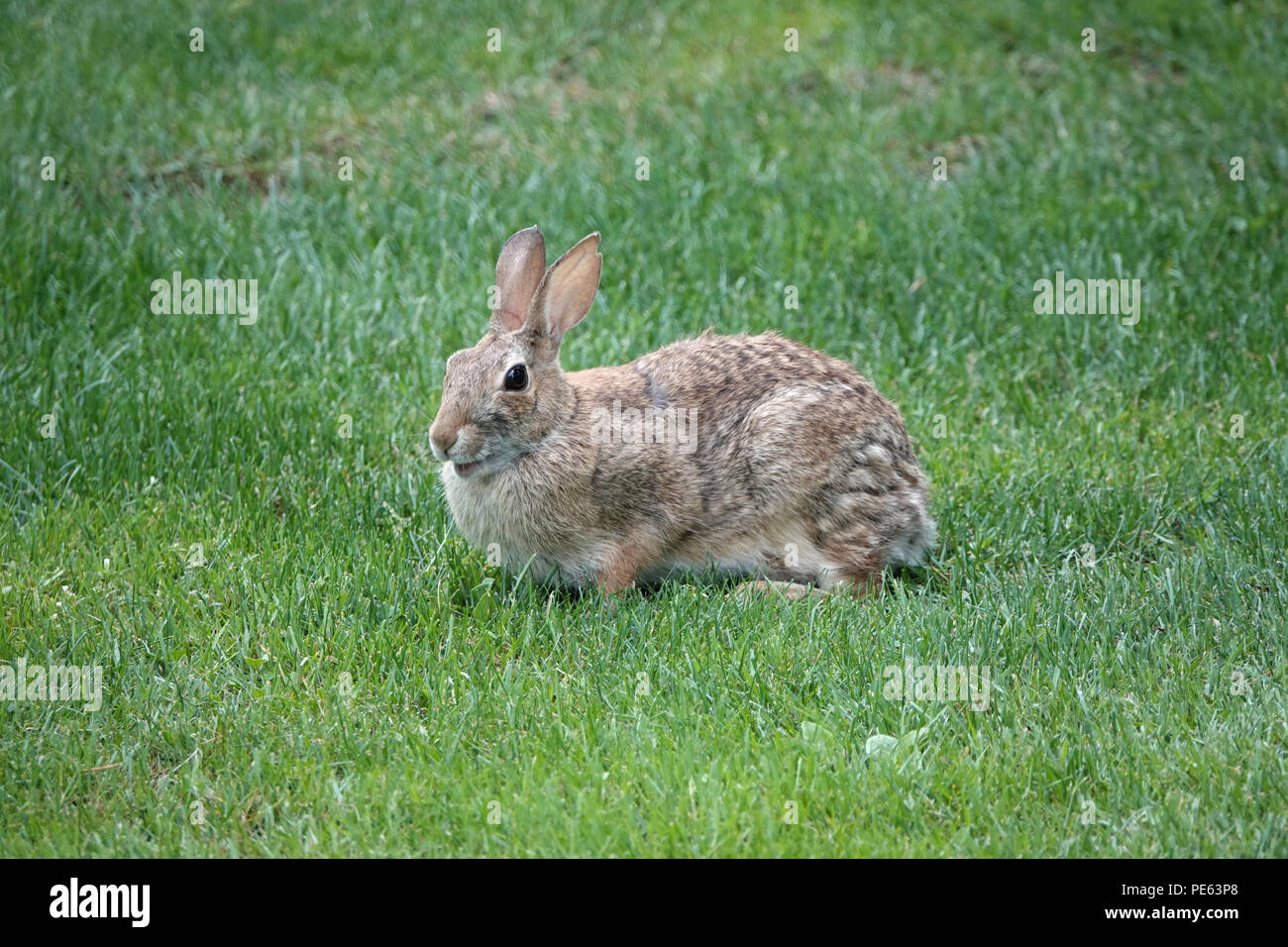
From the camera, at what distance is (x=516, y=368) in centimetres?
577

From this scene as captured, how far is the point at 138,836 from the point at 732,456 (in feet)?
9.79

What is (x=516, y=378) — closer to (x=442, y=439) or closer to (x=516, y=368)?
(x=516, y=368)

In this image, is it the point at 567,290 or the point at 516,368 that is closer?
the point at 516,368

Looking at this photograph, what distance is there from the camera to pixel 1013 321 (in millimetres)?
8195

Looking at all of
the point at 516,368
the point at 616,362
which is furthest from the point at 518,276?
the point at 616,362

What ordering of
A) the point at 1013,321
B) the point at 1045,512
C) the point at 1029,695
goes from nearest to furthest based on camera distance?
the point at 1029,695, the point at 1045,512, the point at 1013,321

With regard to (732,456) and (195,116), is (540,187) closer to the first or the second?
(195,116)

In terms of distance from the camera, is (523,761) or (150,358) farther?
(150,358)

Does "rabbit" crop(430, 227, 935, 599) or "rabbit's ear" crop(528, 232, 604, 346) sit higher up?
"rabbit's ear" crop(528, 232, 604, 346)

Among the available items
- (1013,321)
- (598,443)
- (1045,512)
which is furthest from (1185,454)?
(598,443)

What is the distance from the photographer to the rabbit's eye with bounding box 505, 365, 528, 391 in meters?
5.75

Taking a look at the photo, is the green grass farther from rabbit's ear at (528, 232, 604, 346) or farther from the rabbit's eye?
rabbit's ear at (528, 232, 604, 346)

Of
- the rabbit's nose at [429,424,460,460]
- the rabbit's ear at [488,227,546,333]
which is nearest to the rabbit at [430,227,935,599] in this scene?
the rabbit's ear at [488,227,546,333]

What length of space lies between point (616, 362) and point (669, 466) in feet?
5.66
